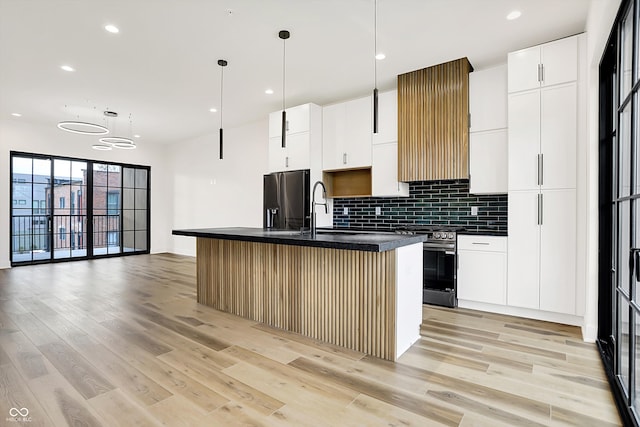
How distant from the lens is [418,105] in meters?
4.24

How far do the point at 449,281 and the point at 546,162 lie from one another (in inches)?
63.7

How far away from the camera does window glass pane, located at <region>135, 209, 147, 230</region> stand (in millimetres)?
8734

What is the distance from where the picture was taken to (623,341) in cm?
205

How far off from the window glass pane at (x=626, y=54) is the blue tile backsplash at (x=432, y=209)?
2.08m

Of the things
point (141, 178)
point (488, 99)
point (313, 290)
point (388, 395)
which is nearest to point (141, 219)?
point (141, 178)

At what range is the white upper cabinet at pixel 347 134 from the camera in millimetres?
4824

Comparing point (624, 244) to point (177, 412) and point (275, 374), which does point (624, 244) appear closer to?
point (275, 374)

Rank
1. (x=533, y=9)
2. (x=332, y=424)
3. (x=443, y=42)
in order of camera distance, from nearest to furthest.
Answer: (x=332, y=424), (x=533, y=9), (x=443, y=42)

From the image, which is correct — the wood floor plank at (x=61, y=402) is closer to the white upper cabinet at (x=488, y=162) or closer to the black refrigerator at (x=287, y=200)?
the black refrigerator at (x=287, y=200)

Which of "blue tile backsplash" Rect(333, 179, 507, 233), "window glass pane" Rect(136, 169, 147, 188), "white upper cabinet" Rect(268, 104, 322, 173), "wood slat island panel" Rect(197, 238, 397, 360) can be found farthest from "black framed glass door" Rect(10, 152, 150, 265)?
"blue tile backsplash" Rect(333, 179, 507, 233)

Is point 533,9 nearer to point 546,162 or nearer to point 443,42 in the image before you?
point 443,42

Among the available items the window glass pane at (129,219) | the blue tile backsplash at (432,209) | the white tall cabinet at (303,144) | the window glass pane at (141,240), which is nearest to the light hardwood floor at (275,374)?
the blue tile backsplash at (432,209)

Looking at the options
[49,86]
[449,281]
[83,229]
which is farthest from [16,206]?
[449,281]

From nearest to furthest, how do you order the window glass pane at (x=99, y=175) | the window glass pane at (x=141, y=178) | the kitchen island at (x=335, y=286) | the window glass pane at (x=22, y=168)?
1. the kitchen island at (x=335, y=286)
2. the window glass pane at (x=22, y=168)
3. the window glass pane at (x=99, y=175)
4. the window glass pane at (x=141, y=178)
